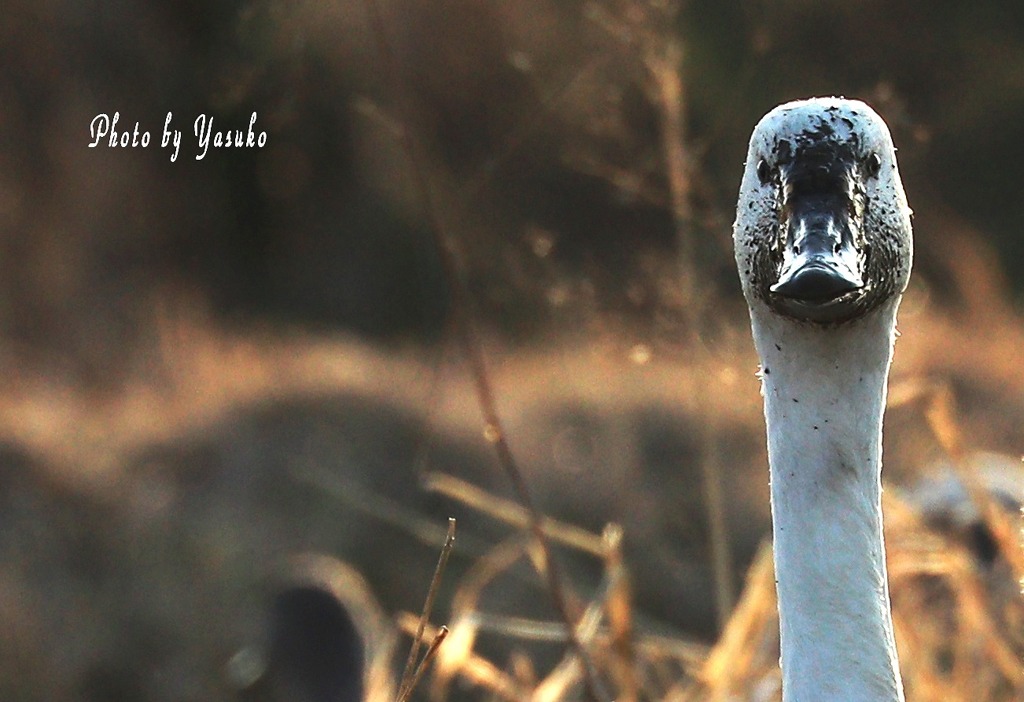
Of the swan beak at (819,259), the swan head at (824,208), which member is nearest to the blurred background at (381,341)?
the swan head at (824,208)

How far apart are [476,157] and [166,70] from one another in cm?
248

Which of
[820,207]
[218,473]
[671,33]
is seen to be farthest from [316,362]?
[820,207]

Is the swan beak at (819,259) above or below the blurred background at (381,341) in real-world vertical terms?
below

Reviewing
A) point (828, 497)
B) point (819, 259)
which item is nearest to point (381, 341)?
point (828, 497)

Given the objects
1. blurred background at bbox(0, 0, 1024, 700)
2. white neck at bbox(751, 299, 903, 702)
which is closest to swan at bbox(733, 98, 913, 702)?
white neck at bbox(751, 299, 903, 702)

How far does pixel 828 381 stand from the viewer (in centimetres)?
191

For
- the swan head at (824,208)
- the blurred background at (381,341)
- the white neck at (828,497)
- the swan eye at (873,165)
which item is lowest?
the white neck at (828,497)

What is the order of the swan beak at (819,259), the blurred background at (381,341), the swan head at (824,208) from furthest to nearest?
1. the blurred background at (381,341)
2. the swan head at (824,208)
3. the swan beak at (819,259)

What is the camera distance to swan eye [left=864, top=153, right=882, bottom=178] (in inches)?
74.2

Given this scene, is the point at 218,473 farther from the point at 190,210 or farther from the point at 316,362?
the point at 190,210

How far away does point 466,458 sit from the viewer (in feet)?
27.4

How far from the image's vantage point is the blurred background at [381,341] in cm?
387

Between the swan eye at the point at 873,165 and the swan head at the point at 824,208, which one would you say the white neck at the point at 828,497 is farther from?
the swan eye at the point at 873,165

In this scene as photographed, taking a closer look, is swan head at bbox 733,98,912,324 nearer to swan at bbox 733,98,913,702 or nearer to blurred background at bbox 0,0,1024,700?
swan at bbox 733,98,913,702
